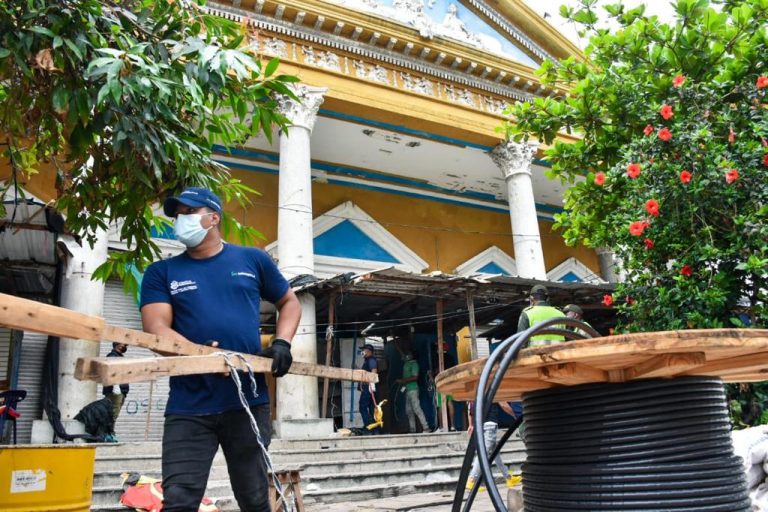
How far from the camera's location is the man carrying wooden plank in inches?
101

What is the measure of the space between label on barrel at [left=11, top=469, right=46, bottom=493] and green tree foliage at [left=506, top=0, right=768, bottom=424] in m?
→ 5.17

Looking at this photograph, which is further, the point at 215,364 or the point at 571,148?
the point at 571,148

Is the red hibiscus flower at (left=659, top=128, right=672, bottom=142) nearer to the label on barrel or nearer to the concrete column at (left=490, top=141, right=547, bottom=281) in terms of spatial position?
the label on barrel

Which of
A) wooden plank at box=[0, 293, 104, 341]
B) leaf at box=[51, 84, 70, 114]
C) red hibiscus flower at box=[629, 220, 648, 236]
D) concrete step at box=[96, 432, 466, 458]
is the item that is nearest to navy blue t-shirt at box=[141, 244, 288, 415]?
wooden plank at box=[0, 293, 104, 341]

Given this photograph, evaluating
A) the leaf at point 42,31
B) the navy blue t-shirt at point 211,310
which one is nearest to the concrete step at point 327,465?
the navy blue t-shirt at point 211,310

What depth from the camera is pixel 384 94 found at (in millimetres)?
13617

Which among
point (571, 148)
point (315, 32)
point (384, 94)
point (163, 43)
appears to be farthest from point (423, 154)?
point (163, 43)

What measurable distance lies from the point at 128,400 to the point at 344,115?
282 inches

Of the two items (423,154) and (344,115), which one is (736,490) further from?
(423,154)

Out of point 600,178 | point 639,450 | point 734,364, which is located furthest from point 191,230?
point 600,178

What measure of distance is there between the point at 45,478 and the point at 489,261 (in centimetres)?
1511

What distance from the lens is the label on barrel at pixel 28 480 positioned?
345 centimetres

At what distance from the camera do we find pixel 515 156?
14656mm

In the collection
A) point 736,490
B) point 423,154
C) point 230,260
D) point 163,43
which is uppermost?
point 423,154
